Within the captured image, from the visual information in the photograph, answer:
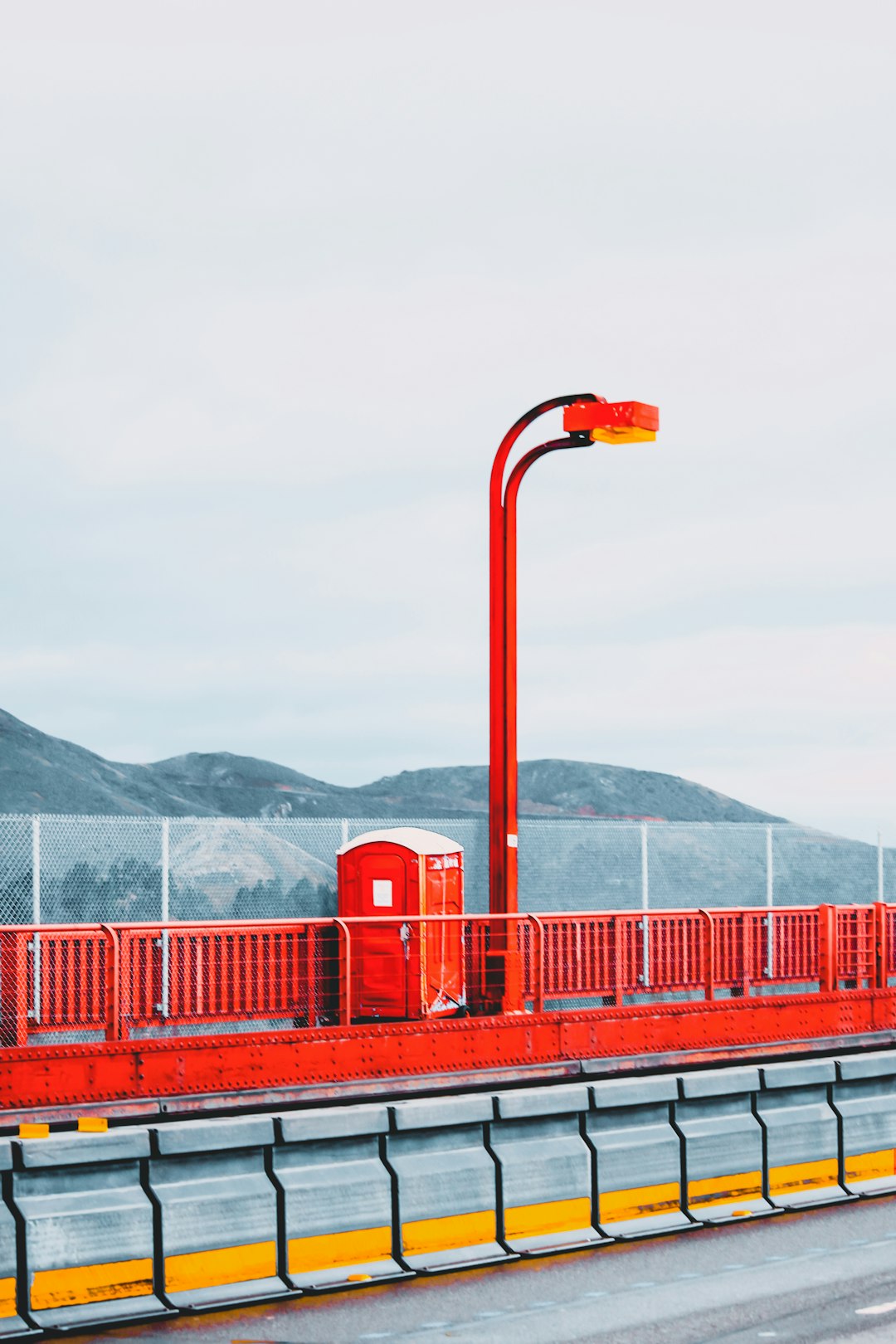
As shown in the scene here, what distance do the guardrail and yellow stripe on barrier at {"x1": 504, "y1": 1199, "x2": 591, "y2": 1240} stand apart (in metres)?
4.13

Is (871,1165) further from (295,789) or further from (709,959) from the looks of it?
(295,789)

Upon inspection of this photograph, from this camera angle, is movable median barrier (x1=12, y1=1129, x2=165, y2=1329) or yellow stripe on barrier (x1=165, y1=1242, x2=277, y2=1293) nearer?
movable median barrier (x1=12, y1=1129, x2=165, y2=1329)

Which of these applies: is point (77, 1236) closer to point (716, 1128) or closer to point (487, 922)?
point (716, 1128)

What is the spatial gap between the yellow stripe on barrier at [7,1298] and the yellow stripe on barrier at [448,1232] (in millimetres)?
2274

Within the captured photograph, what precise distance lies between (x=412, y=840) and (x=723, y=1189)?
7069mm

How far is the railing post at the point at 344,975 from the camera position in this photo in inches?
558

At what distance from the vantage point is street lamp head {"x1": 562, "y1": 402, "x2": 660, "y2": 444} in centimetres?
1661

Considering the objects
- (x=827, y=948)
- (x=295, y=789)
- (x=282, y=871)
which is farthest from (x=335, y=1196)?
(x=295, y=789)

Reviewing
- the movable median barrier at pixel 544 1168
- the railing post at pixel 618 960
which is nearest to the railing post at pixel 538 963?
the railing post at pixel 618 960

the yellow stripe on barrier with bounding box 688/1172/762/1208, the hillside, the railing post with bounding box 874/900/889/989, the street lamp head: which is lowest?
the yellow stripe on barrier with bounding box 688/1172/762/1208

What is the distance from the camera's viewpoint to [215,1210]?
8.92 m

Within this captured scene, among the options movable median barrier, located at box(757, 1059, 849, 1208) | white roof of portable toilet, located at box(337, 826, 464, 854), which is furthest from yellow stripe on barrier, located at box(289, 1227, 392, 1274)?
white roof of portable toilet, located at box(337, 826, 464, 854)

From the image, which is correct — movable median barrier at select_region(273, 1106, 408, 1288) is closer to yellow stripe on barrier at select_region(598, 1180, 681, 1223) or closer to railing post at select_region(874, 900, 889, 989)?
yellow stripe on barrier at select_region(598, 1180, 681, 1223)

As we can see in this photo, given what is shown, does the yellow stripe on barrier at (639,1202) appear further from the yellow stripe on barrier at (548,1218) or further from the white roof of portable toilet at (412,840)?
the white roof of portable toilet at (412,840)
